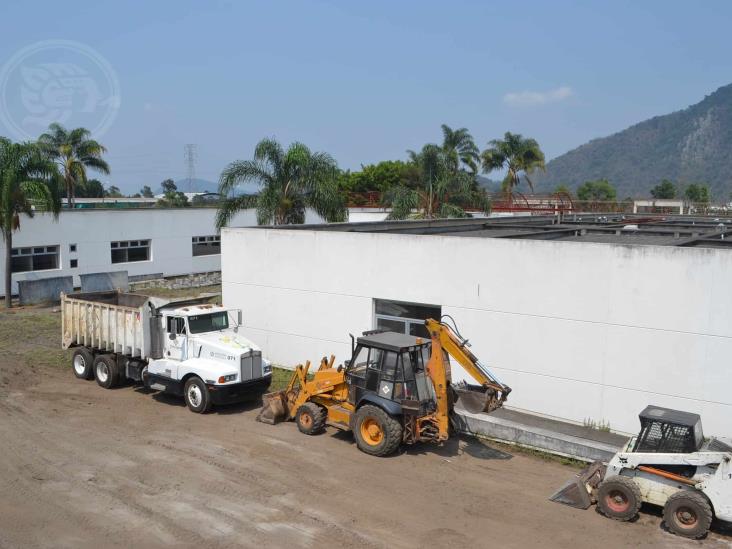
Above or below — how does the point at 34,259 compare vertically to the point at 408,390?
above

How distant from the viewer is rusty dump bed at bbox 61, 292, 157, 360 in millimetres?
15812

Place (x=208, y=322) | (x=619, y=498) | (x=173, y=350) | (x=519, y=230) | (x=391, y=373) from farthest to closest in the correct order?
(x=519, y=230) → (x=208, y=322) → (x=173, y=350) → (x=391, y=373) → (x=619, y=498)

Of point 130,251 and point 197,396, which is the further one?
point 130,251

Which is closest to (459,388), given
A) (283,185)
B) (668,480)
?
(668,480)

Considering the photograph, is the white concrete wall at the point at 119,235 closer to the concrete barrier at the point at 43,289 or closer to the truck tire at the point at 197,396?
the concrete barrier at the point at 43,289

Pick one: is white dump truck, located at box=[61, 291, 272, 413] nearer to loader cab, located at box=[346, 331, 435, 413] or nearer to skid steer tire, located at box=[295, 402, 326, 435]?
skid steer tire, located at box=[295, 402, 326, 435]

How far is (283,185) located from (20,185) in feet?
34.9

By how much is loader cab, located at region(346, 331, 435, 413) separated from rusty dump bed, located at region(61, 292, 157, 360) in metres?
5.49

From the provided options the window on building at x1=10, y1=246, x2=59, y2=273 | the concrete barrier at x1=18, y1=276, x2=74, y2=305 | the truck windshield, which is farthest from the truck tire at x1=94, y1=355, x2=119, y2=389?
the window on building at x1=10, y1=246, x2=59, y2=273

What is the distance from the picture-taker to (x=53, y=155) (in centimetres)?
4062

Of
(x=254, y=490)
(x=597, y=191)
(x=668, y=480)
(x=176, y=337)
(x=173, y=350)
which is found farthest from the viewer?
(x=597, y=191)

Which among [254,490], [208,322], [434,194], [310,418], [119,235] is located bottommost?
[254,490]

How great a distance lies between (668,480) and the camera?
9945mm

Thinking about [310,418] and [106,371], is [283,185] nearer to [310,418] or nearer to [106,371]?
[106,371]
